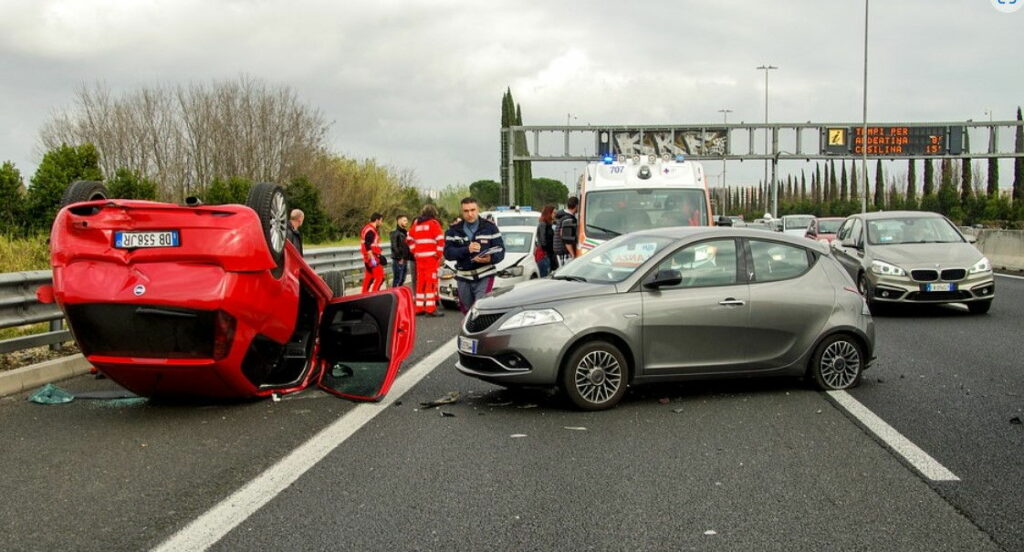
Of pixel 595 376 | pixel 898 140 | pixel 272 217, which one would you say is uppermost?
pixel 898 140

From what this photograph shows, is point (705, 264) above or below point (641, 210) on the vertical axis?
below

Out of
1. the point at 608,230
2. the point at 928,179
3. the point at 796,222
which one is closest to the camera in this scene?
the point at 608,230

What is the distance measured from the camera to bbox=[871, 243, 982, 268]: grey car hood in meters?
14.7

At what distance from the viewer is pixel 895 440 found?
6.66 metres

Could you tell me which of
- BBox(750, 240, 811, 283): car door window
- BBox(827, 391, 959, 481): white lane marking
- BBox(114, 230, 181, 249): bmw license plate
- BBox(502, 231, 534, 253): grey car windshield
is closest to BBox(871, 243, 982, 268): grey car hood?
BBox(502, 231, 534, 253): grey car windshield

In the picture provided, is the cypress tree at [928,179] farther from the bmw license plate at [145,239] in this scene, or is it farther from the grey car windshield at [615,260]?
the bmw license plate at [145,239]

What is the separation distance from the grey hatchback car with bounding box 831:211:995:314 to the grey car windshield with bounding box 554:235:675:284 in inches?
289

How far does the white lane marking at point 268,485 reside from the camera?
4.59 meters

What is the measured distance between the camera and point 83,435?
705 centimetres

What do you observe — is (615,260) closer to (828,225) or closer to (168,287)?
(168,287)

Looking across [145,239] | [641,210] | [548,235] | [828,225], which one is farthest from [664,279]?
[828,225]

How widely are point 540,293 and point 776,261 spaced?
2.14 m

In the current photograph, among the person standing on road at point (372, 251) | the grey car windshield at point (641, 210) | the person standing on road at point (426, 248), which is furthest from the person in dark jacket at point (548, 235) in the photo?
the person standing on road at point (372, 251)

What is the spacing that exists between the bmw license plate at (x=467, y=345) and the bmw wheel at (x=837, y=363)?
293 centimetres
